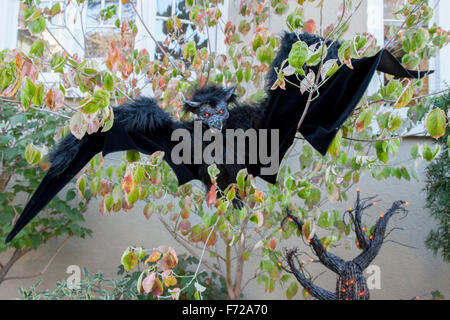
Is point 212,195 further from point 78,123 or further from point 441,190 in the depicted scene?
point 441,190

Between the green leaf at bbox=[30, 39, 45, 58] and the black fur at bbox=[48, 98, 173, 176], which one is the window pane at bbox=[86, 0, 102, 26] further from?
the black fur at bbox=[48, 98, 173, 176]

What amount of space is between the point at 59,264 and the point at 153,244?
0.66 meters

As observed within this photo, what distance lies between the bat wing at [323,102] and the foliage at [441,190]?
1.03m

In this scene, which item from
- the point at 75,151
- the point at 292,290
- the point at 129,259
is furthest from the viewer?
the point at 292,290

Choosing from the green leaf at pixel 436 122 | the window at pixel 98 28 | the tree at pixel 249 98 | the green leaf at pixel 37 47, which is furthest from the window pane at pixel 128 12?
the green leaf at pixel 436 122

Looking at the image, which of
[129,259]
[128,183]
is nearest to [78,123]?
[128,183]

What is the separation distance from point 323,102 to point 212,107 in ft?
1.22

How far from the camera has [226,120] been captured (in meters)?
1.43

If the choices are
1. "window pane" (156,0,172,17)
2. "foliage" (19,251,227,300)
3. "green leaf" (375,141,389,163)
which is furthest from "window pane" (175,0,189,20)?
"green leaf" (375,141,389,163)

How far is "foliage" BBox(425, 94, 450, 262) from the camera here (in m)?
2.28

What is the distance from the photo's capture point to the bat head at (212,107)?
4.60 feet

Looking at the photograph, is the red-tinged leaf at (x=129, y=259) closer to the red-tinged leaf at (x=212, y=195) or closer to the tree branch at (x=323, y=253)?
the red-tinged leaf at (x=212, y=195)
